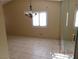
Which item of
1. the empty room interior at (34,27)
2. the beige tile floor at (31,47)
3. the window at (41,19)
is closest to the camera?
the beige tile floor at (31,47)

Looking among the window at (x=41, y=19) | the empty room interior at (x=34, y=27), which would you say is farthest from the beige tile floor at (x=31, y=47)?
the window at (x=41, y=19)

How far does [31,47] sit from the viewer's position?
8219 mm

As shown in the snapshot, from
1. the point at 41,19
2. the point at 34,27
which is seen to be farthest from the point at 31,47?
the point at 41,19

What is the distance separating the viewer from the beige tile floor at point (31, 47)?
701 cm

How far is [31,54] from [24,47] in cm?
113

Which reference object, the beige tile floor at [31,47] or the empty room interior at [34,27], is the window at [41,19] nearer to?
the empty room interior at [34,27]

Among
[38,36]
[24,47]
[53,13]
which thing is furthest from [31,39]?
[53,13]

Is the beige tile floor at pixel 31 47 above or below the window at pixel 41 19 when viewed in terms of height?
below

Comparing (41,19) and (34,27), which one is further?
(34,27)

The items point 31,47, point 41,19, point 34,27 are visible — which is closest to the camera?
point 31,47

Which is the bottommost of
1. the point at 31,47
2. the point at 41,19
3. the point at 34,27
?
the point at 31,47

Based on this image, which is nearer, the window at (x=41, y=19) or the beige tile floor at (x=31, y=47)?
the beige tile floor at (x=31, y=47)

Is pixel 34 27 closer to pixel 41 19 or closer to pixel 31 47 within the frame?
pixel 41 19

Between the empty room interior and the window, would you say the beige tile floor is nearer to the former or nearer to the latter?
the empty room interior
